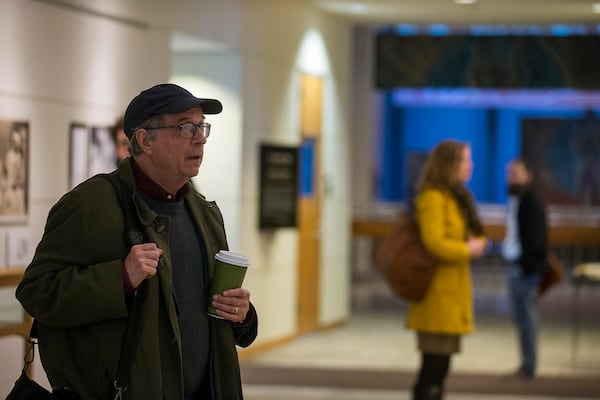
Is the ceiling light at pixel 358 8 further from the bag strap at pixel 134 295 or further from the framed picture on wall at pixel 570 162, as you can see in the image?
the framed picture on wall at pixel 570 162

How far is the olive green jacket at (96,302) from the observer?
290 cm

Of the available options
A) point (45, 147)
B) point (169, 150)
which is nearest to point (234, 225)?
point (45, 147)

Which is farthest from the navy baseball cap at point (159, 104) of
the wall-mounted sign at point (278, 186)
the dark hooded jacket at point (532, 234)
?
the wall-mounted sign at point (278, 186)

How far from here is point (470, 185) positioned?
22.6 m

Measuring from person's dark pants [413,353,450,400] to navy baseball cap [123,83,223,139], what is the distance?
397 centimetres

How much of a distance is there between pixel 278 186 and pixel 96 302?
8573 mm

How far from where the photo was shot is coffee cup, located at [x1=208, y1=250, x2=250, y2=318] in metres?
3.10

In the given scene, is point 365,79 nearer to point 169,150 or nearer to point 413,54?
point 413,54

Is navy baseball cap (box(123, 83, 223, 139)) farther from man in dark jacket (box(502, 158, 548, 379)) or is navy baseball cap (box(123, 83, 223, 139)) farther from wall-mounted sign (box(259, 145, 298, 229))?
wall-mounted sign (box(259, 145, 298, 229))

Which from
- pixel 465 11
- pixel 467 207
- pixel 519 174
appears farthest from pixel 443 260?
pixel 465 11

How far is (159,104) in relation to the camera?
122 inches

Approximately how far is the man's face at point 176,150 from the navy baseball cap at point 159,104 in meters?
0.03

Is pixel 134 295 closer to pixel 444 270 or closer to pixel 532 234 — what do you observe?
pixel 444 270

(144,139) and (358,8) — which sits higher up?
(358,8)
